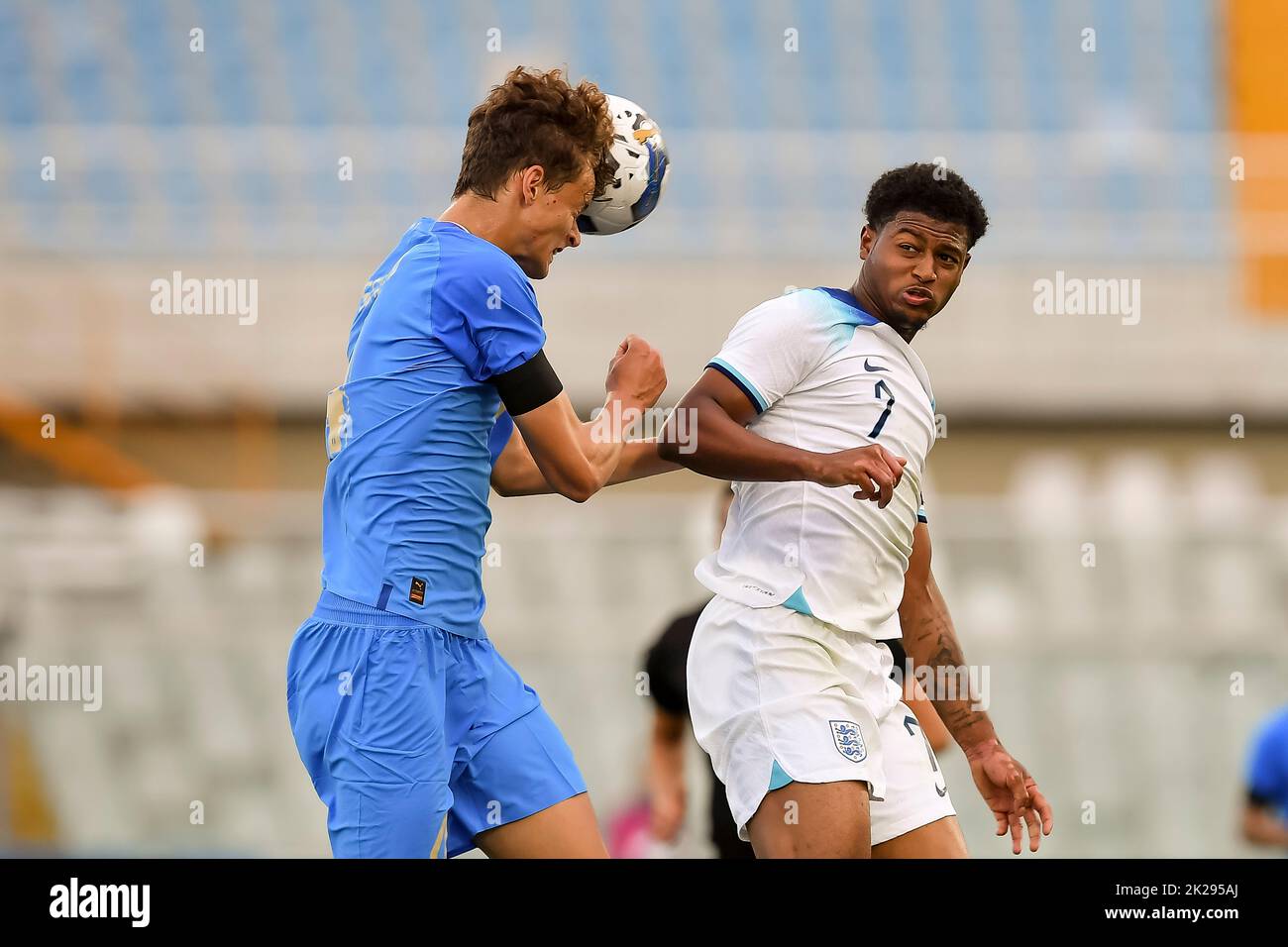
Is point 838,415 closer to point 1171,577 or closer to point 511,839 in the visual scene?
point 511,839

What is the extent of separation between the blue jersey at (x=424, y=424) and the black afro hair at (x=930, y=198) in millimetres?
1063

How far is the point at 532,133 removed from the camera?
12.5 feet

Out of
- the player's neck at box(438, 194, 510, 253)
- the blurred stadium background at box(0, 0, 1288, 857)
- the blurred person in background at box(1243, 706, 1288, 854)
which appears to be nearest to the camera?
the player's neck at box(438, 194, 510, 253)

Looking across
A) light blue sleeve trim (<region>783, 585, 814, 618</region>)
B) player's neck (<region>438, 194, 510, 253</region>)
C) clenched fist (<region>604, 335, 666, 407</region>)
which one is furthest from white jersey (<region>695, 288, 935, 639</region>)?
player's neck (<region>438, 194, 510, 253</region>)

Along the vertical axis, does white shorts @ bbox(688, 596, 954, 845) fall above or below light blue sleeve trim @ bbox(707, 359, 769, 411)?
below

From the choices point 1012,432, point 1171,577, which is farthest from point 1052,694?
point 1012,432

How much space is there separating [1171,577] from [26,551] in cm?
741

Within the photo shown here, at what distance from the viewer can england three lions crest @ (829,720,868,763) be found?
12.8 ft

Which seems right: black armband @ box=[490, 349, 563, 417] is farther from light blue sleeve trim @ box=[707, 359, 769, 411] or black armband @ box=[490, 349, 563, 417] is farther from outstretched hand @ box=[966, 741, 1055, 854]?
outstretched hand @ box=[966, 741, 1055, 854]

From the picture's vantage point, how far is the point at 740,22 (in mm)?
16109

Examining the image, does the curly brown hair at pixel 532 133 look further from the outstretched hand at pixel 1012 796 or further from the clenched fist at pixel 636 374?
the outstretched hand at pixel 1012 796

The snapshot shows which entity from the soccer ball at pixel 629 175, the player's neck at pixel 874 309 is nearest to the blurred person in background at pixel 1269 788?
the player's neck at pixel 874 309

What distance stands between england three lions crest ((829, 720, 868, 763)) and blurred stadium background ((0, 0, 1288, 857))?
429 centimetres

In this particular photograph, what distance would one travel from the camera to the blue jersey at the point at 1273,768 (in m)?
6.25
